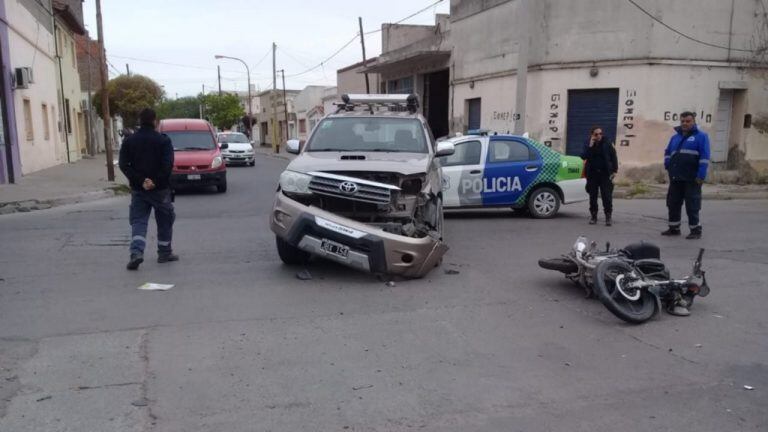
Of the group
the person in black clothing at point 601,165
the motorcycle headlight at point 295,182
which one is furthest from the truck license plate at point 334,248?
the person in black clothing at point 601,165

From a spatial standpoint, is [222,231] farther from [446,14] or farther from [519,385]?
[446,14]

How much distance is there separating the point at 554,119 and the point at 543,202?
26.6 feet

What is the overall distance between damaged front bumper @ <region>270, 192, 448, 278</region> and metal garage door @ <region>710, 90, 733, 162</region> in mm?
15821

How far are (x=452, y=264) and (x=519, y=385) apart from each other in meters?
3.56

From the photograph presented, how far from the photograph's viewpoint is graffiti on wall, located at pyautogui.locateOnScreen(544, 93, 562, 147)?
18.7 meters

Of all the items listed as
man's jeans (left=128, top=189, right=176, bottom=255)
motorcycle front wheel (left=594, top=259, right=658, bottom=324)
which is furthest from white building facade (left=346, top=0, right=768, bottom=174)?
motorcycle front wheel (left=594, top=259, right=658, bottom=324)

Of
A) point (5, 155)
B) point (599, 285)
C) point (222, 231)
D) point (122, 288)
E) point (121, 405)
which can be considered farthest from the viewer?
point (5, 155)

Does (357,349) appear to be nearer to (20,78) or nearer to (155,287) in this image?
(155,287)

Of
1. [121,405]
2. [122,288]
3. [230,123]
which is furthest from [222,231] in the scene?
[230,123]

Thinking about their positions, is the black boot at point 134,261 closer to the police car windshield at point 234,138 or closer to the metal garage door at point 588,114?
the metal garage door at point 588,114

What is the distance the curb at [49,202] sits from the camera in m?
12.2

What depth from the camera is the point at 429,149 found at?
7.83m

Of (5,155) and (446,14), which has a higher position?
(446,14)

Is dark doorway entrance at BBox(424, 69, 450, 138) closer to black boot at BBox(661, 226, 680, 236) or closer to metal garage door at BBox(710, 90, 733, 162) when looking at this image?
metal garage door at BBox(710, 90, 733, 162)
